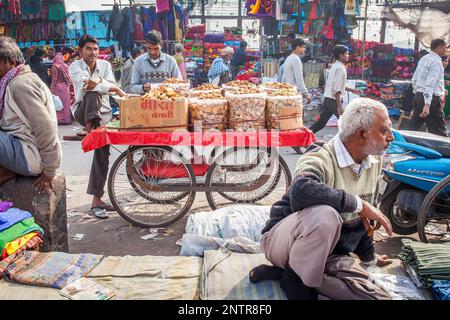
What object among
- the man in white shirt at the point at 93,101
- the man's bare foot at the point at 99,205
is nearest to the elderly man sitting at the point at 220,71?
the man in white shirt at the point at 93,101

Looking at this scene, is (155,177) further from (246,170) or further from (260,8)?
(260,8)

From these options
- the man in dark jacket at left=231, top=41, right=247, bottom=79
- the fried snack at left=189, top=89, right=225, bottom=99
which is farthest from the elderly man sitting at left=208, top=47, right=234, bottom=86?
the fried snack at left=189, top=89, right=225, bottom=99

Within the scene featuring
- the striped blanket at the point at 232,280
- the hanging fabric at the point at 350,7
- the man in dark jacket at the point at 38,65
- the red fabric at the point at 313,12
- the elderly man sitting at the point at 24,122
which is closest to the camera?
the striped blanket at the point at 232,280

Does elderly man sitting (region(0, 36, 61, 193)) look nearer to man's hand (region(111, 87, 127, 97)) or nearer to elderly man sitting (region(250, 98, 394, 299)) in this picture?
man's hand (region(111, 87, 127, 97))

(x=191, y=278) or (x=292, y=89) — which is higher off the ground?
(x=292, y=89)

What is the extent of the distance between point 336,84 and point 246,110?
3.59m

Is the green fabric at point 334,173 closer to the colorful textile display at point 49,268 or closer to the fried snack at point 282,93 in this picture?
the colorful textile display at point 49,268

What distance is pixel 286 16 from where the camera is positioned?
12.3 m

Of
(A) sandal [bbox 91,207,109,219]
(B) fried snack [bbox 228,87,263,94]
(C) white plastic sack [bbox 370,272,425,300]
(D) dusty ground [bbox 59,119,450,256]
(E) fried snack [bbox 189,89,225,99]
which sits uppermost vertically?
(B) fried snack [bbox 228,87,263,94]

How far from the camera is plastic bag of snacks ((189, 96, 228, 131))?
4480 mm

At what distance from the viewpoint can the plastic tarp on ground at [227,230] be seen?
372 centimetres

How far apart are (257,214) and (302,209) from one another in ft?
5.86
